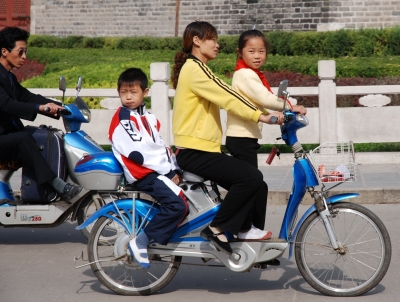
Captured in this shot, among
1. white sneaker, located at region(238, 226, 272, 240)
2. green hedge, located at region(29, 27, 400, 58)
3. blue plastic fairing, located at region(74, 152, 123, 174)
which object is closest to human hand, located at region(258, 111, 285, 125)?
white sneaker, located at region(238, 226, 272, 240)

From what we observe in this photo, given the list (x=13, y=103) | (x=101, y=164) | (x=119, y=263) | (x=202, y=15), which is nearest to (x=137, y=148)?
(x=101, y=164)

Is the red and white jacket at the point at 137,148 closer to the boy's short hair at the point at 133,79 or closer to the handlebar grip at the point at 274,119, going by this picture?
the boy's short hair at the point at 133,79

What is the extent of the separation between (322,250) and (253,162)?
2.40ft

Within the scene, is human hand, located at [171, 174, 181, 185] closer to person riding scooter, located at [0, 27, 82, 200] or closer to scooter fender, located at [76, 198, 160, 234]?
scooter fender, located at [76, 198, 160, 234]

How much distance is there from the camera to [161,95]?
10.8m

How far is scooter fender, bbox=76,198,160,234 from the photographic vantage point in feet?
17.4

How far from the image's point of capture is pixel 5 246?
22.9ft

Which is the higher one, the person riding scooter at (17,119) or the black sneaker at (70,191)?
the person riding scooter at (17,119)

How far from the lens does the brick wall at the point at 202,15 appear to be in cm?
2994

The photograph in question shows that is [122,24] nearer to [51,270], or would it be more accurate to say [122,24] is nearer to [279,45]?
[279,45]

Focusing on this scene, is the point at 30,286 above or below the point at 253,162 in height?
below

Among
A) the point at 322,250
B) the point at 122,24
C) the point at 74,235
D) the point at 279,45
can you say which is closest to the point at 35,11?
the point at 122,24

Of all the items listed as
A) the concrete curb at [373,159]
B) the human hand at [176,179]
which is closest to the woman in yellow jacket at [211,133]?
the human hand at [176,179]

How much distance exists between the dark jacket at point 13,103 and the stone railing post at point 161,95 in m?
3.82
